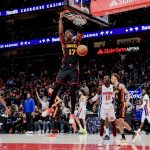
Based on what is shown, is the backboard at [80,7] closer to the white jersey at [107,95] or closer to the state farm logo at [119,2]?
the state farm logo at [119,2]

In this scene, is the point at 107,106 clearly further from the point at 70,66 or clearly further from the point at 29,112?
the point at 29,112

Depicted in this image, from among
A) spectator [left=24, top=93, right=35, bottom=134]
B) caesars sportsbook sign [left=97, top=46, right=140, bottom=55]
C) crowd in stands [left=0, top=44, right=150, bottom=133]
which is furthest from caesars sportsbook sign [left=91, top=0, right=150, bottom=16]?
caesars sportsbook sign [left=97, top=46, right=140, bottom=55]

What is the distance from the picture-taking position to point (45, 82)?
2470 cm

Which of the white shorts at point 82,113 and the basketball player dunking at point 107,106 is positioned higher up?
the basketball player dunking at point 107,106

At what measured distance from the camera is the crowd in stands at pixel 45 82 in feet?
59.6

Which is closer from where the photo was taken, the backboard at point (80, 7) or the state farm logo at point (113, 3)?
the backboard at point (80, 7)

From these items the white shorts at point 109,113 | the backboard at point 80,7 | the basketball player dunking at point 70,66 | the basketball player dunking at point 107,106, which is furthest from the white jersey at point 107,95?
the backboard at point 80,7

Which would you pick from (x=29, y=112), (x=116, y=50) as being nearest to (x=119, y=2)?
(x=29, y=112)

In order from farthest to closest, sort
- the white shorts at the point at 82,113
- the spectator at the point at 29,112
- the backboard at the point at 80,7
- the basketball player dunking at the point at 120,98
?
the spectator at the point at 29,112 → the white shorts at the point at 82,113 → the backboard at the point at 80,7 → the basketball player dunking at the point at 120,98

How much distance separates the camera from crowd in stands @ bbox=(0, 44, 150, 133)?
1816 cm

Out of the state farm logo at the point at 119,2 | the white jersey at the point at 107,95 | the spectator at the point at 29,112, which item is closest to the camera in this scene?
the white jersey at the point at 107,95

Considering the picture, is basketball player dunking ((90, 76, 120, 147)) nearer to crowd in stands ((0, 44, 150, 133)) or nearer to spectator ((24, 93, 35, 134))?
crowd in stands ((0, 44, 150, 133))

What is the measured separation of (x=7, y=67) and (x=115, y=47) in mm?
8650

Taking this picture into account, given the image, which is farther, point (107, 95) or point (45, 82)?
point (45, 82)
